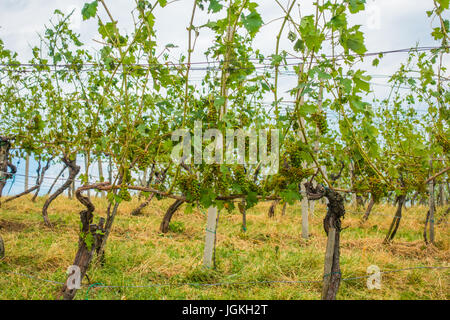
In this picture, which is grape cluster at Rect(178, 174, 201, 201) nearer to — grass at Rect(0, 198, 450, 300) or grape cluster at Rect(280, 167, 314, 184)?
grape cluster at Rect(280, 167, 314, 184)

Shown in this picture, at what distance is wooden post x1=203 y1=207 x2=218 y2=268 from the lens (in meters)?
4.63

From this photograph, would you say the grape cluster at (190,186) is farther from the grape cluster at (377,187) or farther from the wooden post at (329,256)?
the grape cluster at (377,187)

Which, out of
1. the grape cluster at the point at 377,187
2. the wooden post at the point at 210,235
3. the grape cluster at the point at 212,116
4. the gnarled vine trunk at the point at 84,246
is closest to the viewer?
the grape cluster at the point at 212,116

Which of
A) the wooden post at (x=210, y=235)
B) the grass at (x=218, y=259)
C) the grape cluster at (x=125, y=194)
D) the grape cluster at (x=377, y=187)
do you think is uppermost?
the grape cluster at (x=377, y=187)

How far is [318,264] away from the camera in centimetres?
509

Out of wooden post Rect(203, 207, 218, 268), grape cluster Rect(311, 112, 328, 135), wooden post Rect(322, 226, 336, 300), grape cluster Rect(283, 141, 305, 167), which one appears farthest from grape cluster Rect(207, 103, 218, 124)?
wooden post Rect(203, 207, 218, 268)

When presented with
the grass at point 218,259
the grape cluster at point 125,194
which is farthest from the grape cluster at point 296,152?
the grass at point 218,259

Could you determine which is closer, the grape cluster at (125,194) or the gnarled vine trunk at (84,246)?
the grape cluster at (125,194)

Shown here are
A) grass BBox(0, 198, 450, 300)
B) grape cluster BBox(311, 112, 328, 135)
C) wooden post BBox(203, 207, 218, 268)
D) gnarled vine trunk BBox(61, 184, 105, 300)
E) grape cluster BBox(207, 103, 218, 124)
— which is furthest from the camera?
wooden post BBox(203, 207, 218, 268)

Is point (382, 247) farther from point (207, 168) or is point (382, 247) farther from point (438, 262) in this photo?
point (207, 168)

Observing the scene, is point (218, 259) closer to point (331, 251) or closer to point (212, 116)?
point (331, 251)

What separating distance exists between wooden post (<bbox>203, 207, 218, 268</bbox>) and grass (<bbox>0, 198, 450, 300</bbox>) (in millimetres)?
154

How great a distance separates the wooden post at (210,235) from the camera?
4.63 meters

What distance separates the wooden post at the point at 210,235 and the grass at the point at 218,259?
0.51 feet
